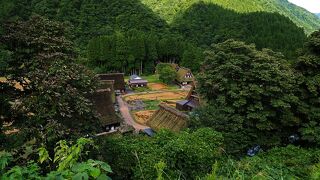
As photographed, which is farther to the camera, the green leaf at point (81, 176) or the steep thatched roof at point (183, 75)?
the steep thatched roof at point (183, 75)

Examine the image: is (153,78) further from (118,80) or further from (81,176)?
(81,176)

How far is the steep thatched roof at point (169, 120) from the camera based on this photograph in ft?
68.0

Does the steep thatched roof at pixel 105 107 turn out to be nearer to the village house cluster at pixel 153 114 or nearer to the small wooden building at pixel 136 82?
the village house cluster at pixel 153 114

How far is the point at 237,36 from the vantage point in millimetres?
74750

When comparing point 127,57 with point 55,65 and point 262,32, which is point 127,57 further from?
point 55,65

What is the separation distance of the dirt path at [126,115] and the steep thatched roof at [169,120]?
7088 millimetres

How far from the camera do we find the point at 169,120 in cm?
2202

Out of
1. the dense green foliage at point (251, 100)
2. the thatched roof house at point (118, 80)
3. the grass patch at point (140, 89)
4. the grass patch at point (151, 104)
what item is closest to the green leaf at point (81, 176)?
the dense green foliage at point (251, 100)

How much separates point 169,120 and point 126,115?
13881 mm

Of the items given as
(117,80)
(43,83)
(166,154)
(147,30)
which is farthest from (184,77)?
(43,83)

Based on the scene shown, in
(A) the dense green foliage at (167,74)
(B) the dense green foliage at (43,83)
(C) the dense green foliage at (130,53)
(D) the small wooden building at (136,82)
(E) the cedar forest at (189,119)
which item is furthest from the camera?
(C) the dense green foliage at (130,53)

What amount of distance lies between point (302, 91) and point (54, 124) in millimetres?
12206

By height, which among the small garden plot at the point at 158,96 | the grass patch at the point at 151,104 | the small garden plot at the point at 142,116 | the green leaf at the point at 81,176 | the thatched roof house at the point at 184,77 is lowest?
the small garden plot at the point at 158,96

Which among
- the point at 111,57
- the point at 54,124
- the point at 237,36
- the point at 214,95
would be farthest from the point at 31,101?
the point at 237,36
